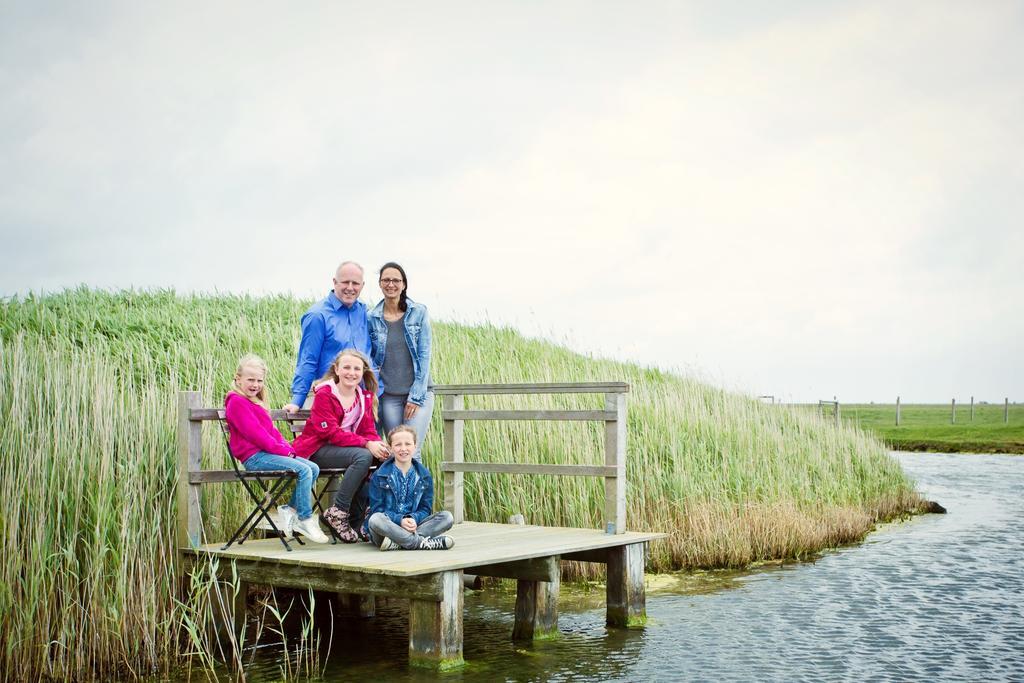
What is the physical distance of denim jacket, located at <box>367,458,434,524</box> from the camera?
7.19m

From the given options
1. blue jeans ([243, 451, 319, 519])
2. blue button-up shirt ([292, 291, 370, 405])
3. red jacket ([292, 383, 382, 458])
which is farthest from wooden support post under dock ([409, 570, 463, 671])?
blue button-up shirt ([292, 291, 370, 405])

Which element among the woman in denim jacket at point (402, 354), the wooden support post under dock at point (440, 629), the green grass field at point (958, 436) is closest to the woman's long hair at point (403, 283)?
the woman in denim jacket at point (402, 354)

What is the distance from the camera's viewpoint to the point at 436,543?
737 centimetres

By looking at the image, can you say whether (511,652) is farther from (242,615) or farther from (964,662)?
(964,662)

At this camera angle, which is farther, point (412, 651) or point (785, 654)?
point (785, 654)

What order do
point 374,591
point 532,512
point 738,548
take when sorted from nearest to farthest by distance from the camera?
1. point 374,591
2. point 532,512
3. point 738,548

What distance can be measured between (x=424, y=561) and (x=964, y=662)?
407 centimetres

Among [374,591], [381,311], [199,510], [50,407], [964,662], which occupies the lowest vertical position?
[964,662]

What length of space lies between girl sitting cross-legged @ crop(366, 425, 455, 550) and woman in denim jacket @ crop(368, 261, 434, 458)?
4.04ft

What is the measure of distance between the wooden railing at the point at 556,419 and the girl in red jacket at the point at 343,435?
5.65 feet

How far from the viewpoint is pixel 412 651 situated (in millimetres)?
6773

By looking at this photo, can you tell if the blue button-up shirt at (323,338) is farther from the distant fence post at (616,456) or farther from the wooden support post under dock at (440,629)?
the wooden support post under dock at (440,629)

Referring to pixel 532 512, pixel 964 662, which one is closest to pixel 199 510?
pixel 532 512

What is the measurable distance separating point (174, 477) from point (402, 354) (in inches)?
81.6
